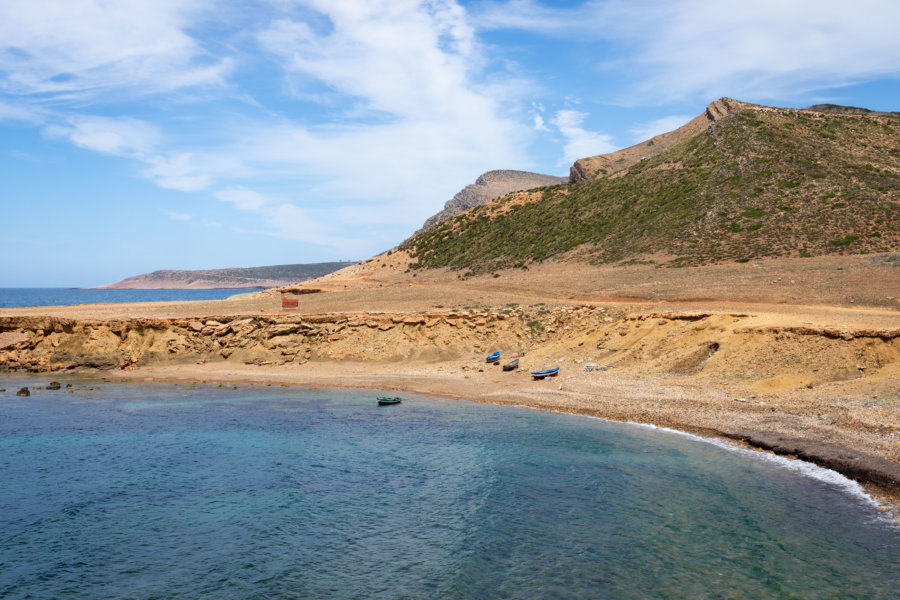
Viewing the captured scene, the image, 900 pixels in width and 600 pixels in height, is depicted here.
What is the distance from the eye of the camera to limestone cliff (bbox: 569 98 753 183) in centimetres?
8206

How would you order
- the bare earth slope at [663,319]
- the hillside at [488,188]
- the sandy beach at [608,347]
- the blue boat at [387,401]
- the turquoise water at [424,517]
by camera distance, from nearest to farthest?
1. the turquoise water at [424,517]
2. the sandy beach at [608,347]
3. the bare earth slope at [663,319]
4. the blue boat at [387,401]
5. the hillside at [488,188]

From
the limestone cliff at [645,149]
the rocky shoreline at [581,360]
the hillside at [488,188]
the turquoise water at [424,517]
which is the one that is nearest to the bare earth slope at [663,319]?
the rocky shoreline at [581,360]

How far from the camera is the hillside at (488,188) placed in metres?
128

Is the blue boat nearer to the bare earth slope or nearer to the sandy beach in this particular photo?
the bare earth slope

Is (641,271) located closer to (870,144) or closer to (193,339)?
(193,339)

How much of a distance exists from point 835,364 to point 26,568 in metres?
23.2

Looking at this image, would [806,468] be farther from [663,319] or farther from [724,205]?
[724,205]

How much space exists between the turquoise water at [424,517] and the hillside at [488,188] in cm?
9846

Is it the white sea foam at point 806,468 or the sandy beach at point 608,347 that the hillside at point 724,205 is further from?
the white sea foam at point 806,468

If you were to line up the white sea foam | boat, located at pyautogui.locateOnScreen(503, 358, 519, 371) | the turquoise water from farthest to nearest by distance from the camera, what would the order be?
boat, located at pyautogui.locateOnScreen(503, 358, 519, 371) < the white sea foam < the turquoise water

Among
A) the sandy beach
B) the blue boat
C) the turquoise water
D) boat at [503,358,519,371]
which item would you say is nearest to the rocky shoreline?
the sandy beach

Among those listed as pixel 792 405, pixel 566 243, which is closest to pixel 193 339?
pixel 792 405

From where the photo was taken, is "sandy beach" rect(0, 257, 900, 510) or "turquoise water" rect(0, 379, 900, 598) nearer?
"turquoise water" rect(0, 379, 900, 598)

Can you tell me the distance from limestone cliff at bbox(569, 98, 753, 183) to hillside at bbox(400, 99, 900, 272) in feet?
1.95
